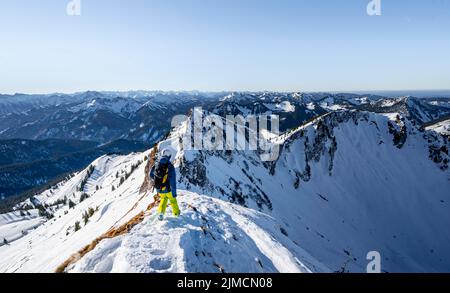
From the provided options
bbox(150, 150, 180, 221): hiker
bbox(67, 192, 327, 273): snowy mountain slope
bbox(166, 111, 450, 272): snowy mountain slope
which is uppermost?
bbox(150, 150, 180, 221): hiker

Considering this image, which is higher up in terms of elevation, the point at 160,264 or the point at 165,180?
the point at 165,180

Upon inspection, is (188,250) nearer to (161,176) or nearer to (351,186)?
(161,176)

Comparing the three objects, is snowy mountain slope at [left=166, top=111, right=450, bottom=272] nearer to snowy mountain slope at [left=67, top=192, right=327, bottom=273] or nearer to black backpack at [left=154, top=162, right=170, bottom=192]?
snowy mountain slope at [left=67, top=192, right=327, bottom=273]

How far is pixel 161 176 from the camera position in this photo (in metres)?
17.3

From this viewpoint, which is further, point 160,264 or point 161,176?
point 161,176

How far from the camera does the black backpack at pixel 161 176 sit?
17266 mm

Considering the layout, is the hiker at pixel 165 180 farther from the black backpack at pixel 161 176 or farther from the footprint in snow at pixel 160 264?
the footprint in snow at pixel 160 264

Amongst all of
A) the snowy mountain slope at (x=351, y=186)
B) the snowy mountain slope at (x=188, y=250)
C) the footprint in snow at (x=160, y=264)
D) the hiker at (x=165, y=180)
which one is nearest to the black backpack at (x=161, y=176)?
the hiker at (x=165, y=180)

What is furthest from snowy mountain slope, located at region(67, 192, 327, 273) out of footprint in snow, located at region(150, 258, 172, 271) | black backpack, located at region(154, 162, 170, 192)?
black backpack, located at region(154, 162, 170, 192)

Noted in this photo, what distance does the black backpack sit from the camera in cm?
1727

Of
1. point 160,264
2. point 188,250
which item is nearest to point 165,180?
point 188,250

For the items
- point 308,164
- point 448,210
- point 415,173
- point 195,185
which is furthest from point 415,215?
point 195,185

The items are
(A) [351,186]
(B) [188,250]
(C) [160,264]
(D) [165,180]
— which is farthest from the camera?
(A) [351,186]

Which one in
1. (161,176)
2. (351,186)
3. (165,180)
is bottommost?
(351,186)
